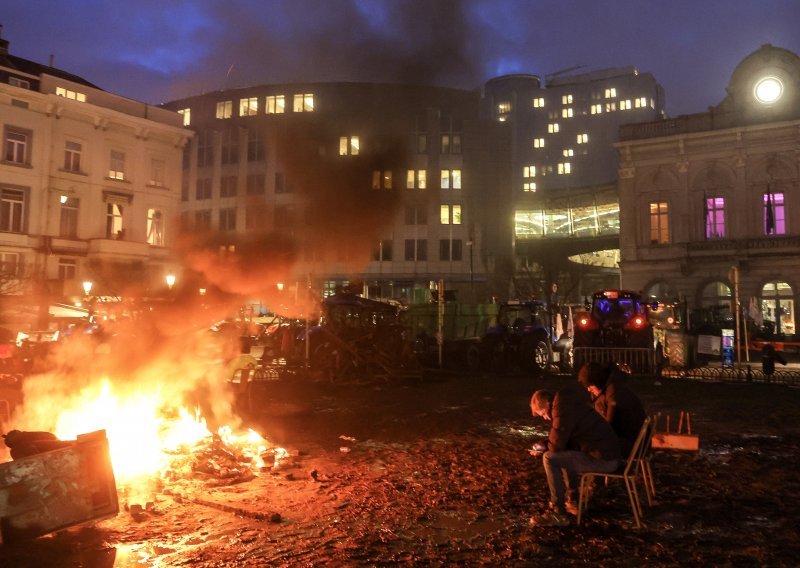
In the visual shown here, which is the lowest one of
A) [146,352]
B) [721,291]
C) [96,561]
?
[96,561]

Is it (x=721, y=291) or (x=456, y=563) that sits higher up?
(x=721, y=291)

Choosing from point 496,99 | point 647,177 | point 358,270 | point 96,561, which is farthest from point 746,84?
point 496,99

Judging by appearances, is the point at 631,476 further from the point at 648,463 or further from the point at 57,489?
the point at 57,489

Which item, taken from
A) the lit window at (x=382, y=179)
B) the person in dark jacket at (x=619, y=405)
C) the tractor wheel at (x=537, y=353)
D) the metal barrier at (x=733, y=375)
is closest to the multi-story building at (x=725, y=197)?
the metal barrier at (x=733, y=375)

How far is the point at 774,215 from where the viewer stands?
31.8 metres

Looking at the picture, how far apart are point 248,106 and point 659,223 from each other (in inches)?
1694

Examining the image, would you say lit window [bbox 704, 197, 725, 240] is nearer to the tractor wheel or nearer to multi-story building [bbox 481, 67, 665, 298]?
the tractor wheel

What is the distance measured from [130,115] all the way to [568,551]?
1563 inches

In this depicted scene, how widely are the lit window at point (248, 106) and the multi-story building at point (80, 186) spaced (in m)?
21.0

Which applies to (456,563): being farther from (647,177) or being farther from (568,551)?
(647,177)

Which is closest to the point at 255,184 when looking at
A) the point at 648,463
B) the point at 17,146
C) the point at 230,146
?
the point at 230,146

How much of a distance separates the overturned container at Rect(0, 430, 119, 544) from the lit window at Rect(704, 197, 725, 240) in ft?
117

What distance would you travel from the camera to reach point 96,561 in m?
4.78

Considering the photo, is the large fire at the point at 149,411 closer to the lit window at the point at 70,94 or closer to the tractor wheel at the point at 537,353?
the tractor wheel at the point at 537,353
